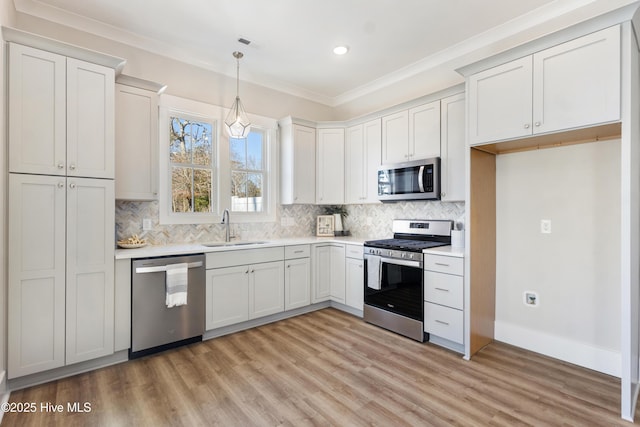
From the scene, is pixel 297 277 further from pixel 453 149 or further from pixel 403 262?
pixel 453 149

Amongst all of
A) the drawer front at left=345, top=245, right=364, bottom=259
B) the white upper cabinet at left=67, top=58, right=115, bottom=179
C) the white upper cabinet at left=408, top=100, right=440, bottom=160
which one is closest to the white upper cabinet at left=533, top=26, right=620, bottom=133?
the white upper cabinet at left=408, top=100, right=440, bottom=160

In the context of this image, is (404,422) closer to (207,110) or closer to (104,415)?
(104,415)

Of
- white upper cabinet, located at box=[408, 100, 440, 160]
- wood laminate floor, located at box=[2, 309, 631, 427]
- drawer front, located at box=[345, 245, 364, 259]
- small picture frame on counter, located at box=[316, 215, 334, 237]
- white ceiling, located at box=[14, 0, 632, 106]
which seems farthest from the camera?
small picture frame on counter, located at box=[316, 215, 334, 237]

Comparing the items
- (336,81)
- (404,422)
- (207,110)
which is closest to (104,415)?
(404,422)

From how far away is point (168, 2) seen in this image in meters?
2.66

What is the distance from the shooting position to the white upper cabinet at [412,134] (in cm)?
334

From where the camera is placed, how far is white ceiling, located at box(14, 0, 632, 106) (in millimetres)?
2689

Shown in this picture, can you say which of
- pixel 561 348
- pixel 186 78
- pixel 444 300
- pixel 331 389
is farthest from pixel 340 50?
pixel 561 348

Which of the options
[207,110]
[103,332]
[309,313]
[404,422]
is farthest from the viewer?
[309,313]

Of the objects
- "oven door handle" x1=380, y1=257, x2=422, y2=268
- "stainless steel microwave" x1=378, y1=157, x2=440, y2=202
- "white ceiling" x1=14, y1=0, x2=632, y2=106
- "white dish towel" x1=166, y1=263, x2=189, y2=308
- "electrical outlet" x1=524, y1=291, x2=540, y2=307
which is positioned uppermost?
"white ceiling" x1=14, y1=0, x2=632, y2=106

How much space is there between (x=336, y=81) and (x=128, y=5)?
2.45 meters

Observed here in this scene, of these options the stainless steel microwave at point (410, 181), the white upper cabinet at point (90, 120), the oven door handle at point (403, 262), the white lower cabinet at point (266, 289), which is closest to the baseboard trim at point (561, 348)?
the oven door handle at point (403, 262)

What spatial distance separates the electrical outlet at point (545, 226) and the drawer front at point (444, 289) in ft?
2.85

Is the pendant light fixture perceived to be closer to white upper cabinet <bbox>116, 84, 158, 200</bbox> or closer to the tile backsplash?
white upper cabinet <bbox>116, 84, 158, 200</bbox>
